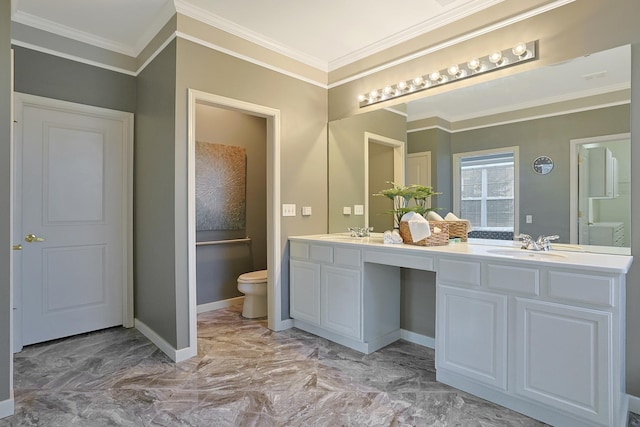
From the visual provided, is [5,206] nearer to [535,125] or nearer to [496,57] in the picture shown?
[496,57]

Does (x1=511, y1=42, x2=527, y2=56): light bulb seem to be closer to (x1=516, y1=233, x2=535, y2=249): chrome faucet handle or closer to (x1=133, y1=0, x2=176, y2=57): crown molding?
(x1=516, y1=233, x2=535, y2=249): chrome faucet handle

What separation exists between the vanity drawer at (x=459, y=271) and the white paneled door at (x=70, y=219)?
2.82 m

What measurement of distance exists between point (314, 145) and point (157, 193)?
1521 mm

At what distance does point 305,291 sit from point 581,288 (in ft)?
6.74

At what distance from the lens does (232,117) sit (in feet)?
13.3

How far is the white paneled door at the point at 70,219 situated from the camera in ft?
9.30

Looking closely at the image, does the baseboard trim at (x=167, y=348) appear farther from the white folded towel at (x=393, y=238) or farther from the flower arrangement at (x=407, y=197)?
the flower arrangement at (x=407, y=197)

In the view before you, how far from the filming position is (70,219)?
3.03 meters

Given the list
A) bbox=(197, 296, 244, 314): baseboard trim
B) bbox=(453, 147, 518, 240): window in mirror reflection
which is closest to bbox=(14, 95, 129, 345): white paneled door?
bbox=(197, 296, 244, 314): baseboard trim

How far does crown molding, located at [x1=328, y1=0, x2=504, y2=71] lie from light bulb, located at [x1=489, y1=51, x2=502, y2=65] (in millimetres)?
354

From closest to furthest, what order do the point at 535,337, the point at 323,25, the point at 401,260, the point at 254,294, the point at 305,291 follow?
the point at 535,337 → the point at 401,260 → the point at 323,25 → the point at 305,291 → the point at 254,294

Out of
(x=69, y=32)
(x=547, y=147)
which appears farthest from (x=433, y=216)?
(x=69, y=32)

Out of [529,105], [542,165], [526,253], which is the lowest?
[526,253]

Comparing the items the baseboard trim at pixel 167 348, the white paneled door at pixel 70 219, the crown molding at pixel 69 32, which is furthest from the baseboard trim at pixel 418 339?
the crown molding at pixel 69 32
